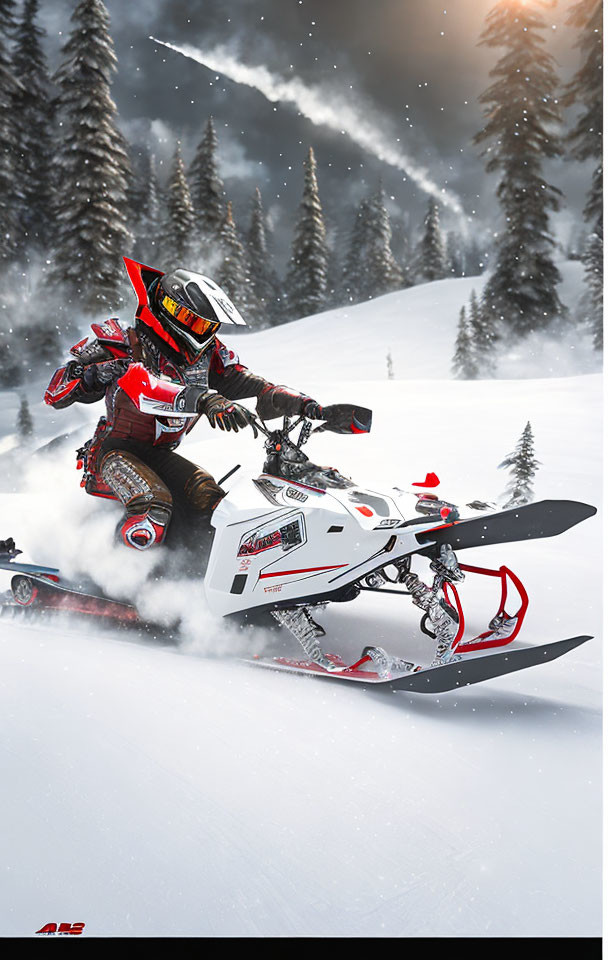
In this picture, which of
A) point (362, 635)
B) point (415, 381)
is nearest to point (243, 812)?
point (362, 635)

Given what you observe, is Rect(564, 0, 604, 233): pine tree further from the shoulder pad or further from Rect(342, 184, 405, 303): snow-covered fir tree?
the shoulder pad

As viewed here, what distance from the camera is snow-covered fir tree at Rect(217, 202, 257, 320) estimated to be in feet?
19.4

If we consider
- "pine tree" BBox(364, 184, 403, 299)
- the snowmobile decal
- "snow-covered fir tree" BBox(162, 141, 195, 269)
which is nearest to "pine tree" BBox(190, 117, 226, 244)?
"snow-covered fir tree" BBox(162, 141, 195, 269)

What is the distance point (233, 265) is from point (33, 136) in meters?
1.73

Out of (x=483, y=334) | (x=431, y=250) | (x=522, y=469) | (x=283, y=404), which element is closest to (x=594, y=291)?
(x=483, y=334)

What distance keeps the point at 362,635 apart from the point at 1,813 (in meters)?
1.39

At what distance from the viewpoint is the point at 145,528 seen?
2.62 m

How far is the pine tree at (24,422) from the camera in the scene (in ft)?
20.5

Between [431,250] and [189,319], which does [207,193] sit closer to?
[431,250]

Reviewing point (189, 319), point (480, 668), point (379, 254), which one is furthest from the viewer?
point (379, 254)

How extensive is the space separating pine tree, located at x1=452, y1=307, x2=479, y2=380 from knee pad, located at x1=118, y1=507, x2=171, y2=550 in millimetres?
4561

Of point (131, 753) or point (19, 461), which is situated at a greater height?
point (19, 461)

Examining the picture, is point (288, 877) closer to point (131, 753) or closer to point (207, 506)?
point (131, 753)

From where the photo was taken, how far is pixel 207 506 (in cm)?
282
